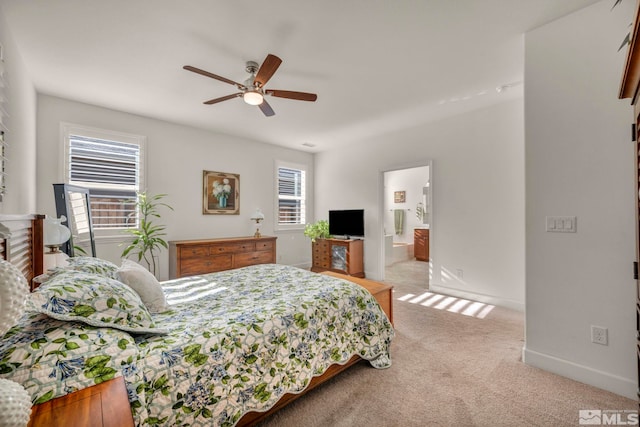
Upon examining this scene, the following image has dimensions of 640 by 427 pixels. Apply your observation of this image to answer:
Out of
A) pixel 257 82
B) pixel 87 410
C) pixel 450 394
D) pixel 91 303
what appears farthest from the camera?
pixel 257 82

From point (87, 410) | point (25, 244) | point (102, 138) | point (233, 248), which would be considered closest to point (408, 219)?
point (233, 248)

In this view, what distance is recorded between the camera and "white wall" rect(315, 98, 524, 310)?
138 inches

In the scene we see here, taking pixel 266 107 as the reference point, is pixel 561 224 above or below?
below

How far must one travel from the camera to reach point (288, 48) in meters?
2.36

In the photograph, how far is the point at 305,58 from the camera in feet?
8.24

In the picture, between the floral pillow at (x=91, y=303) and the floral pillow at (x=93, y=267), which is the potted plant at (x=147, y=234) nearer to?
the floral pillow at (x=93, y=267)

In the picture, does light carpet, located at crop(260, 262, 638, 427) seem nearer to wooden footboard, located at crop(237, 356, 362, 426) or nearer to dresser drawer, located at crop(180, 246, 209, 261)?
wooden footboard, located at crop(237, 356, 362, 426)

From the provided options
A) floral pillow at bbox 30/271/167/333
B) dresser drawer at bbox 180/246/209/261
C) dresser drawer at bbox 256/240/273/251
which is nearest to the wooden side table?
floral pillow at bbox 30/271/167/333

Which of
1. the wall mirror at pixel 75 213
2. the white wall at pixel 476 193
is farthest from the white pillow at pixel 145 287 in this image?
the white wall at pixel 476 193

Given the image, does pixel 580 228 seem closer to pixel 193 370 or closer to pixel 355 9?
pixel 355 9

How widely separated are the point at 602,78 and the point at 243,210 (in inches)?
187

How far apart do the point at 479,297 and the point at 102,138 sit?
5.46 meters

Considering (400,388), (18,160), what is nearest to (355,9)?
(400,388)

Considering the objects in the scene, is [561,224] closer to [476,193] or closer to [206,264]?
[476,193]
